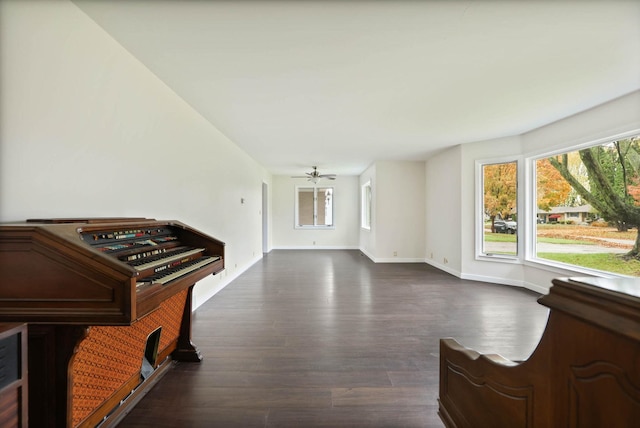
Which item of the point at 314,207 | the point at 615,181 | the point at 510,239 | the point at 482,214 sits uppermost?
the point at 615,181

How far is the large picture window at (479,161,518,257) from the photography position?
4477mm

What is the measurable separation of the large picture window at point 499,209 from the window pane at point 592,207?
1.13 feet

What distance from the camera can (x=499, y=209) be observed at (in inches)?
182

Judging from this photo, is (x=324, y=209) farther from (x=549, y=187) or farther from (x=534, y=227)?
(x=549, y=187)

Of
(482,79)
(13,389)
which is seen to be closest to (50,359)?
(13,389)

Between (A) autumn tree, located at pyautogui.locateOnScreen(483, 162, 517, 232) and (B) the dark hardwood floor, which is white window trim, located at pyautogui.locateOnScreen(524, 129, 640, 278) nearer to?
(A) autumn tree, located at pyautogui.locateOnScreen(483, 162, 517, 232)

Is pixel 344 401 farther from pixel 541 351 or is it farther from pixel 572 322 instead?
pixel 572 322

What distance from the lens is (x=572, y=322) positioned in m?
0.69

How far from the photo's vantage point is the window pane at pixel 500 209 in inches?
176

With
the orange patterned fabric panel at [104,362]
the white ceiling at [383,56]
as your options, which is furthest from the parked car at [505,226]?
the orange patterned fabric panel at [104,362]

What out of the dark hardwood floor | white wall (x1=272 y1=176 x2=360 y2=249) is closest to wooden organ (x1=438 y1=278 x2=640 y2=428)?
the dark hardwood floor

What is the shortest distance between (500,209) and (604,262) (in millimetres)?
1509

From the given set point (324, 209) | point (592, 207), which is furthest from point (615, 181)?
point (324, 209)

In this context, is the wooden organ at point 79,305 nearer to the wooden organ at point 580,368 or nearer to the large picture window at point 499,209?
the wooden organ at point 580,368
